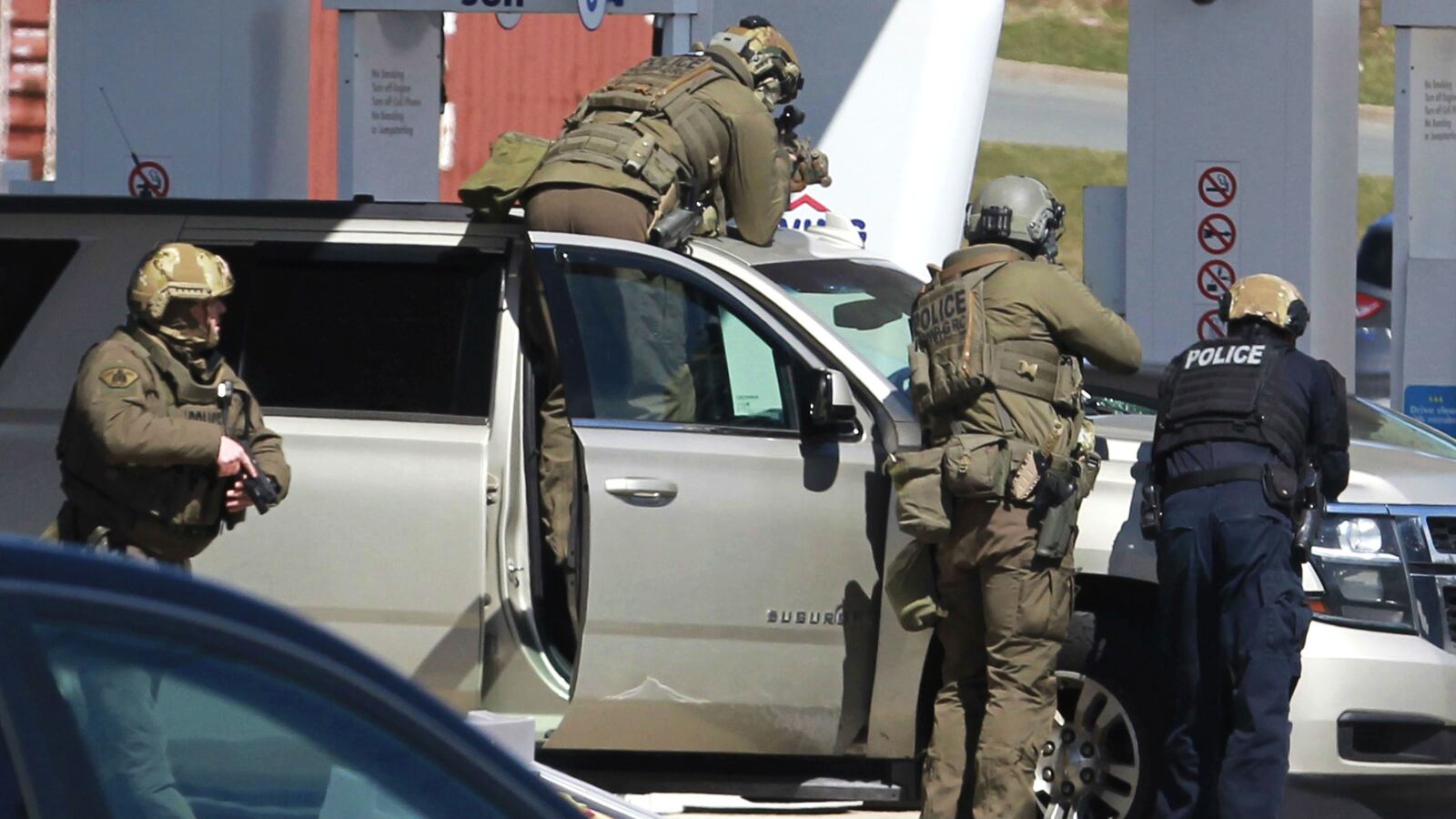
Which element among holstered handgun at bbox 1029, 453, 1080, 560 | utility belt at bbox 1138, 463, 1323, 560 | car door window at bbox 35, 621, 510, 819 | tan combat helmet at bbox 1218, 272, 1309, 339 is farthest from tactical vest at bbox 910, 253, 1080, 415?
car door window at bbox 35, 621, 510, 819

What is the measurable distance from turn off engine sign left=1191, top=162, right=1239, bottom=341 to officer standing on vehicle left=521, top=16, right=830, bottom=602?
10.7ft

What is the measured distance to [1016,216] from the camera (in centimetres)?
555

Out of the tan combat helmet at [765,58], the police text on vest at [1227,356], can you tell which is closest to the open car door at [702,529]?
the police text on vest at [1227,356]

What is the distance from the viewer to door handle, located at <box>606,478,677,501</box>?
17.4 ft

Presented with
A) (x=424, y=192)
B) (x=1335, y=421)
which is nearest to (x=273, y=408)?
(x=1335, y=421)

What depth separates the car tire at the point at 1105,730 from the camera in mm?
5473

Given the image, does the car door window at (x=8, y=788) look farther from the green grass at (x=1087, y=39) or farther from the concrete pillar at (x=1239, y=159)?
the green grass at (x=1087, y=39)

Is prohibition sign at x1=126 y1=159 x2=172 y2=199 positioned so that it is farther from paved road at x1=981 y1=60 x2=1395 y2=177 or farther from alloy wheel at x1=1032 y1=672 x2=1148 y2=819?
paved road at x1=981 y1=60 x2=1395 y2=177

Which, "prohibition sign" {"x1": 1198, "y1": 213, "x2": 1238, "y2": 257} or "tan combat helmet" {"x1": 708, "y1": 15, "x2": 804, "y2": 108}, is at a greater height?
"tan combat helmet" {"x1": 708, "y1": 15, "x2": 804, "y2": 108}

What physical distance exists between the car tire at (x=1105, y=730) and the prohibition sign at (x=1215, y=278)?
3.66 m


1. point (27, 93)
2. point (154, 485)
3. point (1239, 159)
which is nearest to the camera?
point (154, 485)

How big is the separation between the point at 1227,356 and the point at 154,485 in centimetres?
283

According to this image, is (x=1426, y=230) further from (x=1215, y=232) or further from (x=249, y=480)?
(x=249, y=480)

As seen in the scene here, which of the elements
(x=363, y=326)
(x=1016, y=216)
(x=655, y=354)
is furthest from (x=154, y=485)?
(x=1016, y=216)
